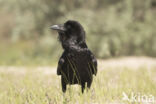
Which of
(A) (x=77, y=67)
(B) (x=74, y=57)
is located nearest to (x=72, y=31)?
(B) (x=74, y=57)

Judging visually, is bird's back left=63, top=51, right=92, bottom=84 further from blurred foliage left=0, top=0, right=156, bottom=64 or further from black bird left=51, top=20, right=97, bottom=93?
blurred foliage left=0, top=0, right=156, bottom=64

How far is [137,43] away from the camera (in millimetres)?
13453

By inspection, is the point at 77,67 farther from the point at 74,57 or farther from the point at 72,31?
the point at 72,31

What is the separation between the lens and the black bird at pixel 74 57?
4.35m

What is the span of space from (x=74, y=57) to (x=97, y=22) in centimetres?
935

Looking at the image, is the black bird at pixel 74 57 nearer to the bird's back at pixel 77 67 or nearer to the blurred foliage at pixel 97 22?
the bird's back at pixel 77 67

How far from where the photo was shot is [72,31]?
448 centimetres

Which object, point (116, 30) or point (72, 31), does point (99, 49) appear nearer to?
point (116, 30)

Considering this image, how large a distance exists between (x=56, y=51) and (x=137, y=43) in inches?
134

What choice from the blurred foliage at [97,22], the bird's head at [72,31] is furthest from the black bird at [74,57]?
the blurred foliage at [97,22]

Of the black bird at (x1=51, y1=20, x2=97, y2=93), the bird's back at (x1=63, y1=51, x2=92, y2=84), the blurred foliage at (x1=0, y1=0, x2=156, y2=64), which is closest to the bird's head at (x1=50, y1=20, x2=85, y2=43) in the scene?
the black bird at (x1=51, y1=20, x2=97, y2=93)

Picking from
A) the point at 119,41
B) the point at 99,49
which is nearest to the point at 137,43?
the point at 119,41

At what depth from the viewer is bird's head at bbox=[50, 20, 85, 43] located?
443 cm

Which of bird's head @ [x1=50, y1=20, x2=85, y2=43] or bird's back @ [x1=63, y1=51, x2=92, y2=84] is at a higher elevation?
bird's head @ [x1=50, y1=20, x2=85, y2=43]
